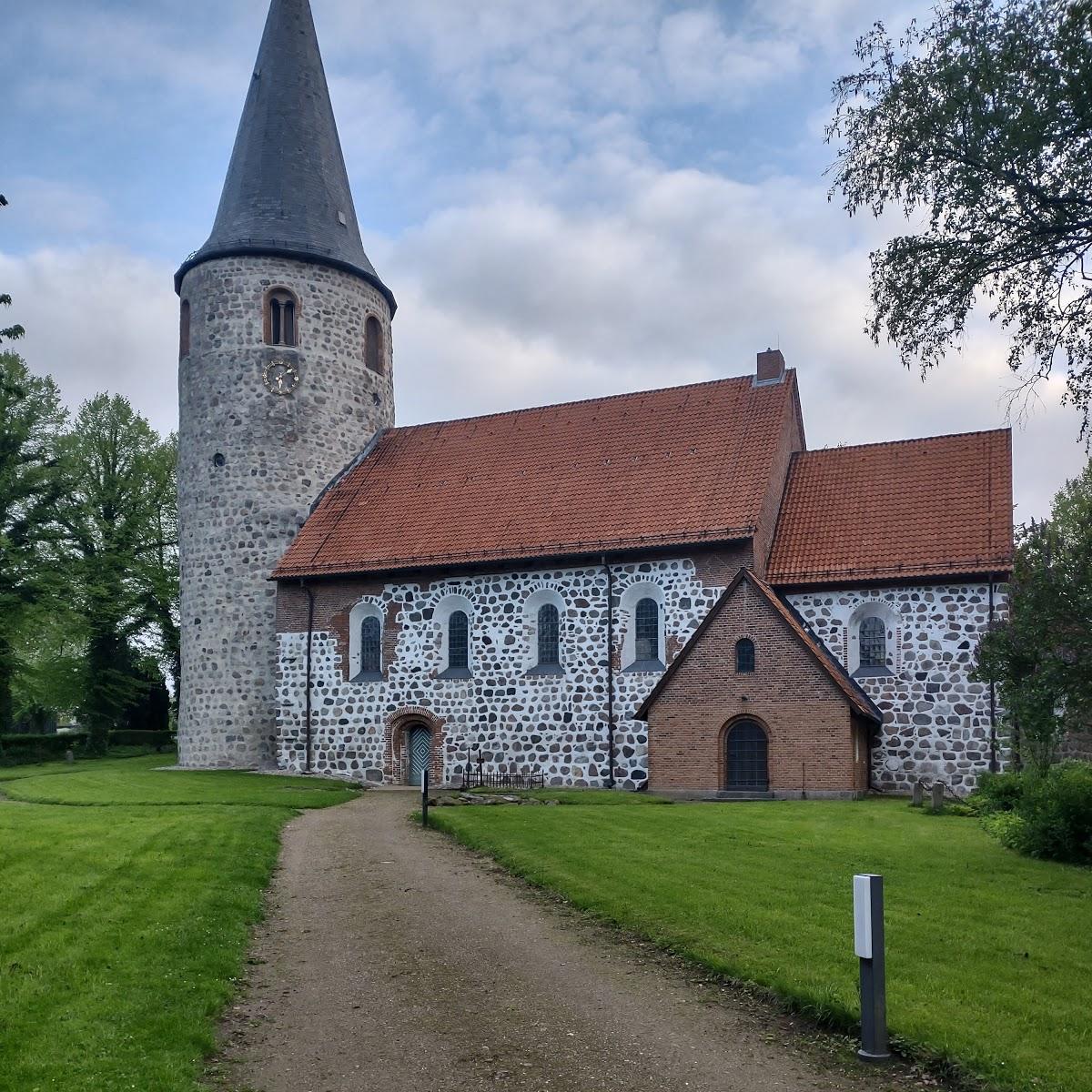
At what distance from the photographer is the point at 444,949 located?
9125 millimetres

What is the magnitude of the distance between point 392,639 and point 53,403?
1967 cm

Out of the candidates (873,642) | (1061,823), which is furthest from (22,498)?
(1061,823)

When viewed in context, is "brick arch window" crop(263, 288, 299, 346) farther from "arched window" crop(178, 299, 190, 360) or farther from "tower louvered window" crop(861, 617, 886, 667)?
"tower louvered window" crop(861, 617, 886, 667)

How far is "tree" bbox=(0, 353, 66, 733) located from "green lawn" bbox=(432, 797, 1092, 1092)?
77.1ft

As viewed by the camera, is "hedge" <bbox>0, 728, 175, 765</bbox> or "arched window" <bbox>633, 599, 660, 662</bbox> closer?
"arched window" <bbox>633, 599, 660, 662</bbox>

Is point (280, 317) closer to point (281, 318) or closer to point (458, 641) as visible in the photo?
point (281, 318)

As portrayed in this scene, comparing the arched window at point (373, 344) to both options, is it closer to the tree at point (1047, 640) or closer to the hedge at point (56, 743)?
the hedge at point (56, 743)

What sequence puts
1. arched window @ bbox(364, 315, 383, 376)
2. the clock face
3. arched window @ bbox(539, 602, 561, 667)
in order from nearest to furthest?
arched window @ bbox(539, 602, 561, 667) → the clock face → arched window @ bbox(364, 315, 383, 376)

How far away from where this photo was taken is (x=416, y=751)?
26.9 meters

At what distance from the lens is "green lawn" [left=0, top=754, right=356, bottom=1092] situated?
250 inches

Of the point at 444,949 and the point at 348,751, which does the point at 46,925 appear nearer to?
the point at 444,949

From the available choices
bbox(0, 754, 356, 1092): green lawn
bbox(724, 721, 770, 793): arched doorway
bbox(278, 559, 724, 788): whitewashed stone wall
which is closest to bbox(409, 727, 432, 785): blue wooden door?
bbox(278, 559, 724, 788): whitewashed stone wall

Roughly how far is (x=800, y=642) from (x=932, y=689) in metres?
3.08

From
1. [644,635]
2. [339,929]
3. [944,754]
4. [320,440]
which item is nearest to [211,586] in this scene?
[320,440]
